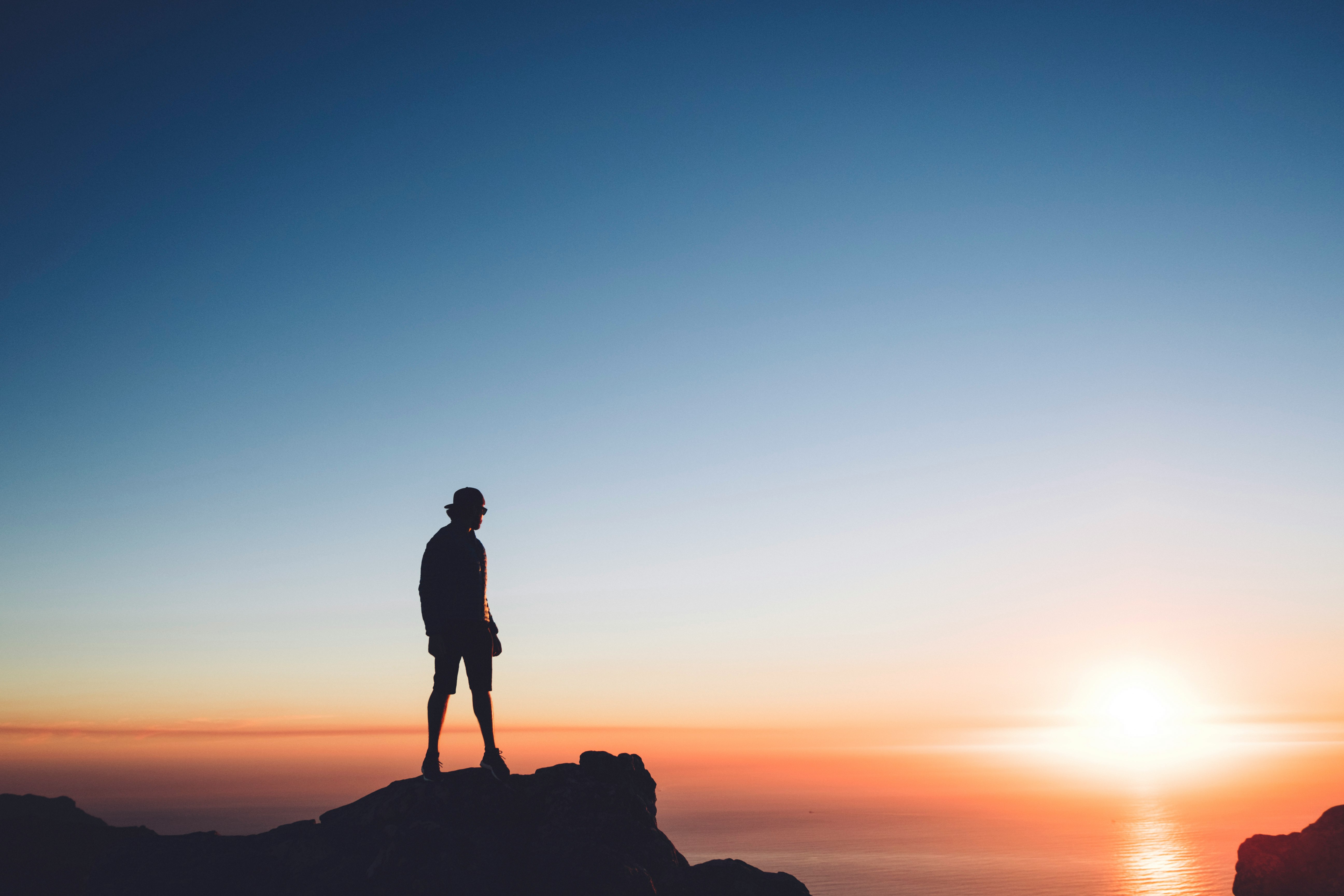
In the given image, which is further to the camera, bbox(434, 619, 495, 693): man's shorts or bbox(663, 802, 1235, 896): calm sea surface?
bbox(663, 802, 1235, 896): calm sea surface

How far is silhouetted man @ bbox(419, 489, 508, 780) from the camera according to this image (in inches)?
517

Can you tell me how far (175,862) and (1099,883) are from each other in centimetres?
14665

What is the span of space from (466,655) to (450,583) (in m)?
1.36

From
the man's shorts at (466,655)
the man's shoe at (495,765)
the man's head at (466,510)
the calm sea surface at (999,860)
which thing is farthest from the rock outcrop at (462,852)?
the calm sea surface at (999,860)

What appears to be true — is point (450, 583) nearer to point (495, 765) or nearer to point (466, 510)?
point (466, 510)

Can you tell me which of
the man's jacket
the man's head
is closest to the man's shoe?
the man's jacket

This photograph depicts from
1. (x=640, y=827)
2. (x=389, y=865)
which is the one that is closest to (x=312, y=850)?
(x=389, y=865)

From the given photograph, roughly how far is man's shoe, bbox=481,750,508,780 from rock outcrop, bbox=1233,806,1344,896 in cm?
5791

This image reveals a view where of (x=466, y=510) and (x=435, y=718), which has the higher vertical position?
(x=466, y=510)

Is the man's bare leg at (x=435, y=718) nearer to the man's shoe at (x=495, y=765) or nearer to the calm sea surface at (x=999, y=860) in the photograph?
the man's shoe at (x=495, y=765)

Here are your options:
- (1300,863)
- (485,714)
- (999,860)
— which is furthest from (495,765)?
(999,860)

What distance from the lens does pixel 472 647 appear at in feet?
44.0

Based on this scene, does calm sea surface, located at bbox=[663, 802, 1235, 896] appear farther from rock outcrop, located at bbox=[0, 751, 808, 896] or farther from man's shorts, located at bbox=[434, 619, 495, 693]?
man's shorts, located at bbox=[434, 619, 495, 693]

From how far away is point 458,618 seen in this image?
1322 centimetres
